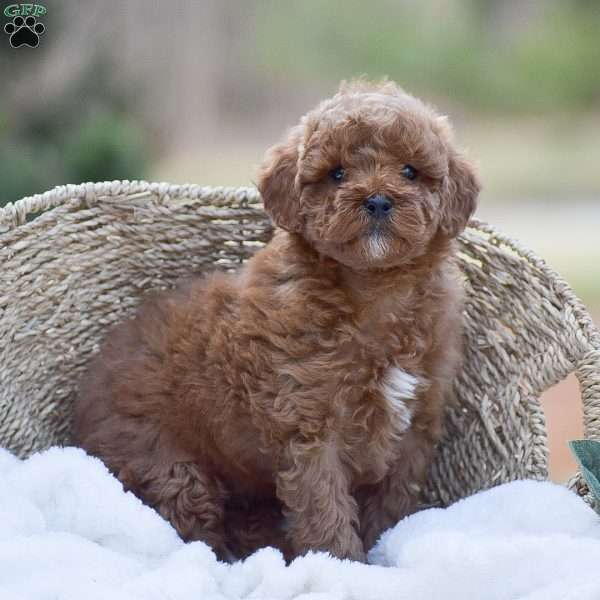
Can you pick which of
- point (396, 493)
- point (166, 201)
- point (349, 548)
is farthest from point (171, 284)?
point (349, 548)

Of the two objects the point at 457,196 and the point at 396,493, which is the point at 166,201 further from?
the point at 396,493

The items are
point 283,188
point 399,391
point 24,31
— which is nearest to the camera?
point 283,188

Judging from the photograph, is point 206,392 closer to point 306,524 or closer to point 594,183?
point 306,524

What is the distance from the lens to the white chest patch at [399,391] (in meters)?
3.19

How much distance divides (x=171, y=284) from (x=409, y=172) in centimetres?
142

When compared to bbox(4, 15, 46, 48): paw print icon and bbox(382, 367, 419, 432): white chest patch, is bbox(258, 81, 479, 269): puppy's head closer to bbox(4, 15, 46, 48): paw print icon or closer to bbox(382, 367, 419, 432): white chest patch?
bbox(382, 367, 419, 432): white chest patch

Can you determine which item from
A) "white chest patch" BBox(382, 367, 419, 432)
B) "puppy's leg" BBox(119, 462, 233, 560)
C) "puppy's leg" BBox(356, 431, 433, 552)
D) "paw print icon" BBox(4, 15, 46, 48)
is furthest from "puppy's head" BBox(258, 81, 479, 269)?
"paw print icon" BBox(4, 15, 46, 48)

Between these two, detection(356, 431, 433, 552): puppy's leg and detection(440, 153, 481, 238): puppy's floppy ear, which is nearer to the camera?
detection(440, 153, 481, 238): puppy's floppy ear

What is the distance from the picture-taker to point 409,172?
2994 mm

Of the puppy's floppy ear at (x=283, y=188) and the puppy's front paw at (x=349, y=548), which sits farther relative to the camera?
the puppy's front paw at (x=349, y=548)

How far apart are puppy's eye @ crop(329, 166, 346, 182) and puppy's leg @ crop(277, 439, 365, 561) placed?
85 centimetres

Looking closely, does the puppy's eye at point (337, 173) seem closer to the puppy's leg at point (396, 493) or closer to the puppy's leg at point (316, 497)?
the puppy's leg at point (316, 497)

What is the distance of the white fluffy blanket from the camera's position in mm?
2762

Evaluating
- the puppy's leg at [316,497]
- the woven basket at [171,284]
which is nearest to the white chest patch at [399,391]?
the puppy's leg at [316,497]
